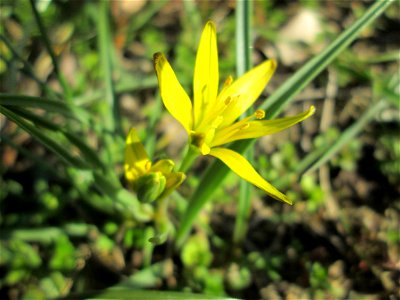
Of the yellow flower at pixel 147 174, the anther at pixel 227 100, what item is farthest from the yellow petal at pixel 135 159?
the anther at pixel 227 100

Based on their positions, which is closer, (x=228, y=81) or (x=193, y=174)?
(x=228, y=81)

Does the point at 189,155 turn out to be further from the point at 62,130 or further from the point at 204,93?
the point at 62,130

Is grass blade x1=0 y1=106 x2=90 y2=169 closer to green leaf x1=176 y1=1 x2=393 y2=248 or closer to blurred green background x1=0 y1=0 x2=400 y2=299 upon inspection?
blurred green background x1=0 y1=0 x2=400 y2=299

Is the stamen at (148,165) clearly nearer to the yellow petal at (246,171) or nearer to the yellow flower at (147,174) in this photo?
the yellow flower at (147,174)

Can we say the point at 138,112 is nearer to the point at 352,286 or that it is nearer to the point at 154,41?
the point at 154,41

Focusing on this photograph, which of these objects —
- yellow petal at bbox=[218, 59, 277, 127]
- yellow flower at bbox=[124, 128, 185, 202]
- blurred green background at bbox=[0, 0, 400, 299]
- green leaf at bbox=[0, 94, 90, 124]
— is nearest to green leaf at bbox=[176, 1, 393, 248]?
yellow petal at bbox=[218, 59, 277, 127]

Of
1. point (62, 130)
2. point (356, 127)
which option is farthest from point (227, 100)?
point (356, 127)
